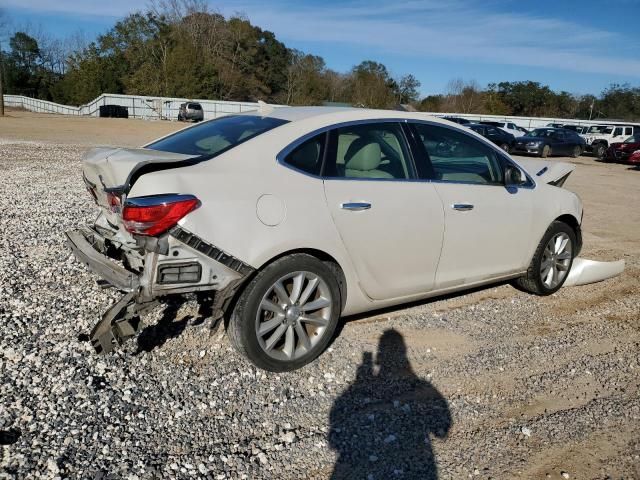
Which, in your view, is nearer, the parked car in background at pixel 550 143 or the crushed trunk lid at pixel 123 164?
the crushed trunk lid at pixel 123 164

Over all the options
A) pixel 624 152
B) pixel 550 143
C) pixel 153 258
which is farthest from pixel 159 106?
pixel 153 258

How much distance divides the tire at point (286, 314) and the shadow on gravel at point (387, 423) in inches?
16.7

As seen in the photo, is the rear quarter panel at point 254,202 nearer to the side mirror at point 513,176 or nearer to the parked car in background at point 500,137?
the side mirror at point 513,176

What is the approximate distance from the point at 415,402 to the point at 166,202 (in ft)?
6.48

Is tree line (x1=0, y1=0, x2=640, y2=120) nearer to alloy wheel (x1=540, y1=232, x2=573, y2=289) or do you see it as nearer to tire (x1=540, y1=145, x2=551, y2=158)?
tire (x1=540, y1=145, x2=551, y2=158)

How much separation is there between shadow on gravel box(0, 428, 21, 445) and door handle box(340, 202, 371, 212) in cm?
229

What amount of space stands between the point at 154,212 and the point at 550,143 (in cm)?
2585

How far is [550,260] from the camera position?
521 cm

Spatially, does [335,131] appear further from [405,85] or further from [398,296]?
[405,85]

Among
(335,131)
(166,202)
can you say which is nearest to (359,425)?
(166,202)

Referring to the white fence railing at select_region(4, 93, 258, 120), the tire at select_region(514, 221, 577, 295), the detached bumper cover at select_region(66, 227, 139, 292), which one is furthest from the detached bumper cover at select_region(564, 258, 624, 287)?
the white fence railing at select_region(4, 93, 258, 120)

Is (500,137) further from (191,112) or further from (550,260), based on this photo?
(191,112)

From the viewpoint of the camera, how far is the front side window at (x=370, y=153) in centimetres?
372

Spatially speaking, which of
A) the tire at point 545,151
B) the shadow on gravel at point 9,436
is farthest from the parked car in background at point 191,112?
the shadow on gravel at point 9,436
